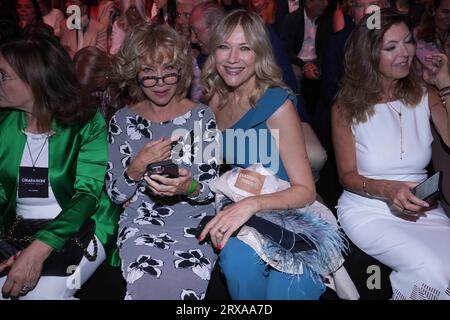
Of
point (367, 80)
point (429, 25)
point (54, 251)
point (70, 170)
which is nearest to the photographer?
point (54, 251)

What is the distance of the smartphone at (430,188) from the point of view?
195cm

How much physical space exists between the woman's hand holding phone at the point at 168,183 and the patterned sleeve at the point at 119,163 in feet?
0.70

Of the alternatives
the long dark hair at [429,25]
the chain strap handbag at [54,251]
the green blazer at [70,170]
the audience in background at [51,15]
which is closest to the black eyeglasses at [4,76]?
the green blazer at [70,170]

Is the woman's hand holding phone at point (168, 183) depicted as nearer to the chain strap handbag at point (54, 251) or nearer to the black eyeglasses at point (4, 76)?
the chain strap handbag at point (54, 251)

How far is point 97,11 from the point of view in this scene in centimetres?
425

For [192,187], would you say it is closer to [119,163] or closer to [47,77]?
[119,163]

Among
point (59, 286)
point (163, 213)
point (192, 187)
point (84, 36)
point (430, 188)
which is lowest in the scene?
point (59, 286)

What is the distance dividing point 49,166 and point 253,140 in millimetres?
932

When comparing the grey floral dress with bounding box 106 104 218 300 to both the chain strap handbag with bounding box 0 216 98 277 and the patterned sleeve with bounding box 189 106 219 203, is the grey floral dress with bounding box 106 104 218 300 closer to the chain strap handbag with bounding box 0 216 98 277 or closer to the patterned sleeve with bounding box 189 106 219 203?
the patterned sleeve with bounding box 189 106 219 203

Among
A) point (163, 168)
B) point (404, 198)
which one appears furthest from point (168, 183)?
point (404, 198)

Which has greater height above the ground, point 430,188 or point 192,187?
point 430,188

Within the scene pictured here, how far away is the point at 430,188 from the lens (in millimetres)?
1993
